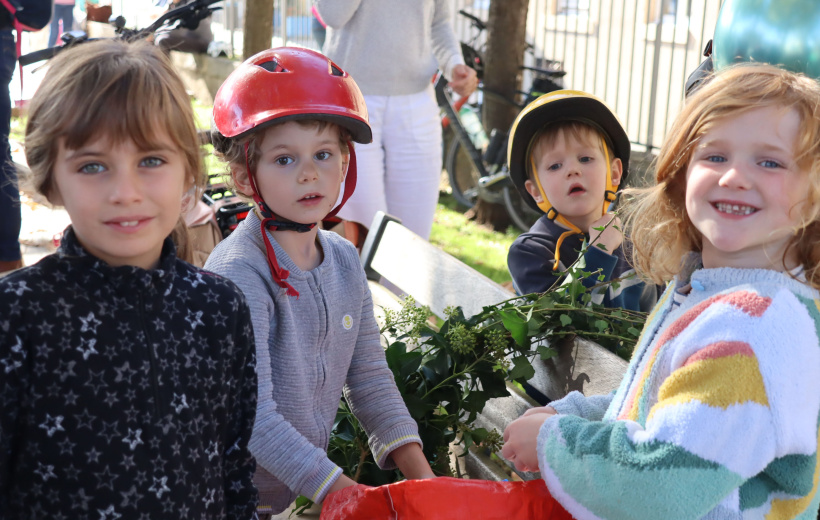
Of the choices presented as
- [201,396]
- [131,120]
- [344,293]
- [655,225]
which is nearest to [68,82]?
[131,120]

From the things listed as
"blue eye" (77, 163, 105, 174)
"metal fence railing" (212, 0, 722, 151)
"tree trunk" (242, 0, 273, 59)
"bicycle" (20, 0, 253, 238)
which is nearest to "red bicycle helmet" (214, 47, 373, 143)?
"blue eye" (77, 163, 105, 174)

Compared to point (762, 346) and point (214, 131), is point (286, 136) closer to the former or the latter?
point (214, 131)

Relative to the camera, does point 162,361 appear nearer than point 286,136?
Yes

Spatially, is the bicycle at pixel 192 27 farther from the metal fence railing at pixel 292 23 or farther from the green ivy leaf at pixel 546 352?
the metal fence railing at pixel 292 23

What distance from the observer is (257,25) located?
10586 millimetres

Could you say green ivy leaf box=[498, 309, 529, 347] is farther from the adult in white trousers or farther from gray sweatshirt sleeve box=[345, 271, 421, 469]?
the adult in white trousers

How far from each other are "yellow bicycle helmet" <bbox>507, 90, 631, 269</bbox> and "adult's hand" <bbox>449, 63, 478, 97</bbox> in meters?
1.55

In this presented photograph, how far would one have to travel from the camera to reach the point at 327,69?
2297 mm

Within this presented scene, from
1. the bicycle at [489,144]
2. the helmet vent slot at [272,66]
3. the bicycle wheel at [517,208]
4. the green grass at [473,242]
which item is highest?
the helmet vent slot at [272,66]

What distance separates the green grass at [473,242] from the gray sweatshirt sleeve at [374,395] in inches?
163

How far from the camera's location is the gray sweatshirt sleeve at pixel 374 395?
2332 mm

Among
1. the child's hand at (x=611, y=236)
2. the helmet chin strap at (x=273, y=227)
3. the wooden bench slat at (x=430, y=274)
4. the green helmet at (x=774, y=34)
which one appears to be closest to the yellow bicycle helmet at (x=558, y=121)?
the child's hand at (x=611, y=236)

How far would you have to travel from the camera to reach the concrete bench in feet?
7.64

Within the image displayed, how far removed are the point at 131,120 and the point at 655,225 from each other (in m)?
1.14
